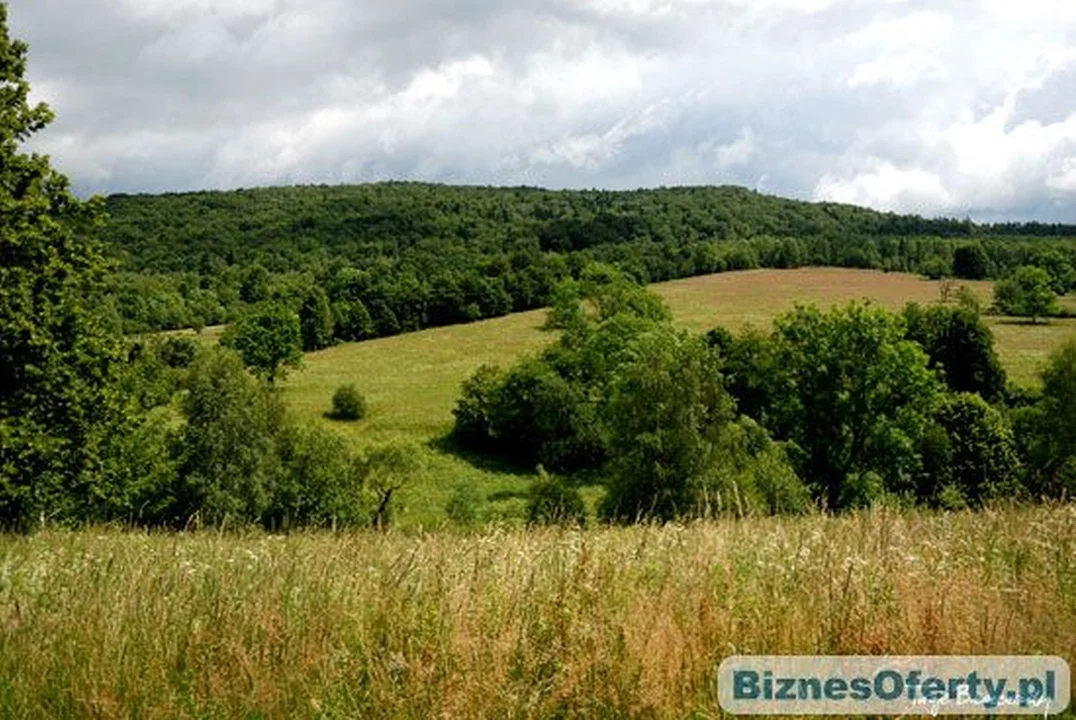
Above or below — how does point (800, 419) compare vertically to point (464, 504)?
above

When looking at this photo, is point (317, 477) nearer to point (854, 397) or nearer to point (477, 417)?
point (477, 417)

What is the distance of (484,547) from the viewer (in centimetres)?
687

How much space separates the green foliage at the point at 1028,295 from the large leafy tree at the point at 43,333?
107783mm

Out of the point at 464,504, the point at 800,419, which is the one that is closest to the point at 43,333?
the point at 464,504

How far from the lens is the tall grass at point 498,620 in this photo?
4.74m

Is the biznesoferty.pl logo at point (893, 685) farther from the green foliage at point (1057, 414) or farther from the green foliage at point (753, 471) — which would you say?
the green foliage at point (1057, 414)

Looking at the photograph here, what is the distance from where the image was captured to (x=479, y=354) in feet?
318

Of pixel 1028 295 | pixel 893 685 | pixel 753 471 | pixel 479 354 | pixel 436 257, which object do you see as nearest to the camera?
pixel 893 685

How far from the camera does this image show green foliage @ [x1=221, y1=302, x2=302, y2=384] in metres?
81.9

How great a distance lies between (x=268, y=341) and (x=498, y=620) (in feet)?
268

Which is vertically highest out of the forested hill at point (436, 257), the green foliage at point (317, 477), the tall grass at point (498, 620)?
the forested hill at point (436, 257)

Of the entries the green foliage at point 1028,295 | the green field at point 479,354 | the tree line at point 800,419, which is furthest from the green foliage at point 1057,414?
the green foliage at point 1028,295

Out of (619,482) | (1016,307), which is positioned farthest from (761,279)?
(619,482)

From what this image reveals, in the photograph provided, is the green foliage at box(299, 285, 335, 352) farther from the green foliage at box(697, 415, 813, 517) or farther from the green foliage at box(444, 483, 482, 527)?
the green foliage at box(697, 415, 813, 517)
